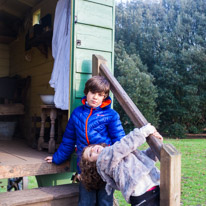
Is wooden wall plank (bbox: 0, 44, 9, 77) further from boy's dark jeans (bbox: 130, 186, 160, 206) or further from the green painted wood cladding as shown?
boy's dark jeans (bbox: 130, 186, 160, 206)

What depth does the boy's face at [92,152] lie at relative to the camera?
2.16 meters

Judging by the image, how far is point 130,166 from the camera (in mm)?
1938

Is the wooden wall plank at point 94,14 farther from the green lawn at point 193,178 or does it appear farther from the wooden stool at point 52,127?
the green lawn at point 193,178

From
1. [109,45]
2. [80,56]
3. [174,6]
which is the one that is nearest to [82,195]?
[80,56]

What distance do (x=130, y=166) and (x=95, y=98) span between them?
82cm

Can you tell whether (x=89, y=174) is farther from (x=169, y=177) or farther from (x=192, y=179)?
(x=192, y=179)

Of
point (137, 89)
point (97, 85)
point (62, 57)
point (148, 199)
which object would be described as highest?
point (137, 89)

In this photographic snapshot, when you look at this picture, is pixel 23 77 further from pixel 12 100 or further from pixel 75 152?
pixel 75 152

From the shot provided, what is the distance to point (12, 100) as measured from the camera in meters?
5.95

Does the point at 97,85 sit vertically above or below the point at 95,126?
above

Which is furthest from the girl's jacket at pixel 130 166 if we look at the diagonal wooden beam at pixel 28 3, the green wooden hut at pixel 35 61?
the diagonal wooden beam at pixel 28 3

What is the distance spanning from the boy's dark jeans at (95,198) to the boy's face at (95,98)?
28.9 inches

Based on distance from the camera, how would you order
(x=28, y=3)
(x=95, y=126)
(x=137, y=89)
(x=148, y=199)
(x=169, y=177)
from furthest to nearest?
1. (x=137, y=89)
2. (x=28, y=3)
3. (x=95, y=126)
4. (x=148, y=199)
5. (x=169, y=177)

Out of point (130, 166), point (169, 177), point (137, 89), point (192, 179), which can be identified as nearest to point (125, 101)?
point (130, 166)
